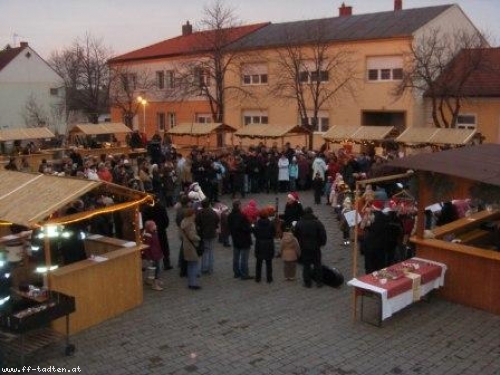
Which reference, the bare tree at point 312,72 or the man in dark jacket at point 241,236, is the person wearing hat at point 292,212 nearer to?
the man in dark jacket at point 241,236

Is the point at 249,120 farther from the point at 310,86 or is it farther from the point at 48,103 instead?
the point at 48,103

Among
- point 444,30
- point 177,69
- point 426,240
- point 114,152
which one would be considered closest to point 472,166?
point 426,240

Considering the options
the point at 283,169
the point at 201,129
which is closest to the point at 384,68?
the point at 201,129

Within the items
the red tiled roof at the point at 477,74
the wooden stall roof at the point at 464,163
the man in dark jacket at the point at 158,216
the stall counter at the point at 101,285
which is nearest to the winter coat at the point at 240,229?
the man in dark jacket at the point at 158,216

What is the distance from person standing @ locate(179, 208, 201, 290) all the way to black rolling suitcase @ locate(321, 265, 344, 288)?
245 cm

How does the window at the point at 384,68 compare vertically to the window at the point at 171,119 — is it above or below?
above

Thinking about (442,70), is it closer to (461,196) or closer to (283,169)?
(283,169)

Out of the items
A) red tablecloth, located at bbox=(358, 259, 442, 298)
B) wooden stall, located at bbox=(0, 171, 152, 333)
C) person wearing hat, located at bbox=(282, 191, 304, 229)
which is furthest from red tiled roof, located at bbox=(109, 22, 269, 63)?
red tablecloth, located at bbox=(358, 259, 442, 298)

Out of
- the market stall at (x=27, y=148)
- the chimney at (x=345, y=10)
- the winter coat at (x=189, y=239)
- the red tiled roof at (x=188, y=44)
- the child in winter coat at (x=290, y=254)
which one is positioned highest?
the chimney at (x=345, y=10)

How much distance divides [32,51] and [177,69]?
16.3 meters

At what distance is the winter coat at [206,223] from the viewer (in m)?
11.1

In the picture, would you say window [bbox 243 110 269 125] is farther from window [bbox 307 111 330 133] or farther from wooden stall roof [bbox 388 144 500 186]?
wooden stall roof [bbox 388 144 500 186]

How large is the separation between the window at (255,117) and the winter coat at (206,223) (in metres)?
24.8

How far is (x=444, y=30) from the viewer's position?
30.4 m
